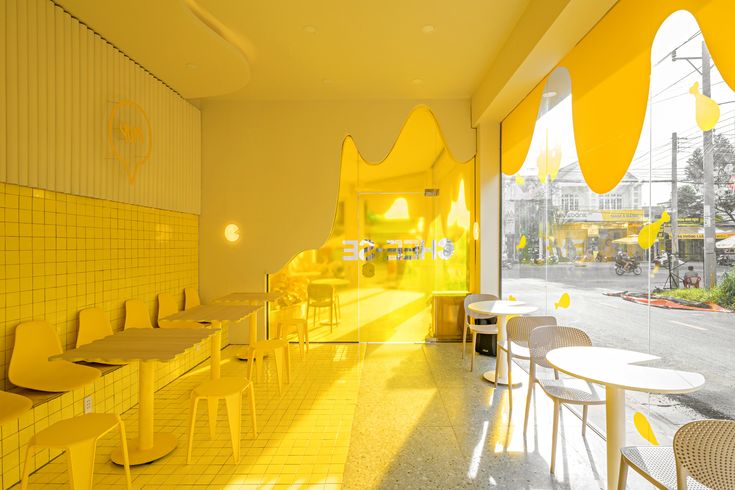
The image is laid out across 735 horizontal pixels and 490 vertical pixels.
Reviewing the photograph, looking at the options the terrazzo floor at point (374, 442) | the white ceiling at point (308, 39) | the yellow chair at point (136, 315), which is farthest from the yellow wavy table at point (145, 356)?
the white ceiling at point (308, 39)

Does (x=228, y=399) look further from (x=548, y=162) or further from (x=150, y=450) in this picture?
(x=548, y=162)

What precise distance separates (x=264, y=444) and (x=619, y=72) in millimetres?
3622

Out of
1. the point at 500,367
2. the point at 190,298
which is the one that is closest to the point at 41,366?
the point at 190,298

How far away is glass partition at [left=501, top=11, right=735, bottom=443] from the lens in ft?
6.36

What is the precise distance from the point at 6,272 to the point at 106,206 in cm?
113

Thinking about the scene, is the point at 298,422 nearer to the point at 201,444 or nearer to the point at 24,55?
the point at 201,444

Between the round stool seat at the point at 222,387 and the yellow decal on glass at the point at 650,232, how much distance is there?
2.79m

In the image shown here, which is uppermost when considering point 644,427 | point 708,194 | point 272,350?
point 708,194

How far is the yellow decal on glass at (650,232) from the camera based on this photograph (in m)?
2.31

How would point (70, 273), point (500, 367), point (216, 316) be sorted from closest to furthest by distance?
point (70, 273)
point (216, 316)
point (500, 367)

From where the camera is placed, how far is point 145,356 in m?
2.45

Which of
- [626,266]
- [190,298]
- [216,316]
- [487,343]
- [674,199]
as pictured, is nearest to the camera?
[674,199]

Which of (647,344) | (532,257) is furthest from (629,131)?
(532,257)

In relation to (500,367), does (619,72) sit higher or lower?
higher
